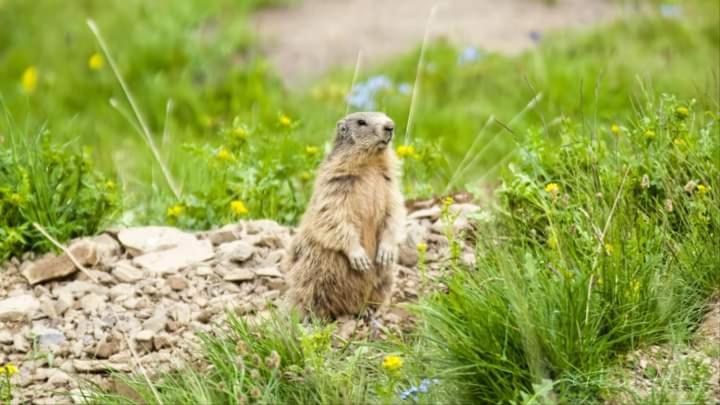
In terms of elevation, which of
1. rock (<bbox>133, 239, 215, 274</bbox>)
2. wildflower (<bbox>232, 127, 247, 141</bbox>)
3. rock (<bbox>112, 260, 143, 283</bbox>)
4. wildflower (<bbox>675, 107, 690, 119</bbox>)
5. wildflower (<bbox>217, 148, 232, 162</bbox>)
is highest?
wildflower (<bbox>675, 107, 690, 119</bbox>)

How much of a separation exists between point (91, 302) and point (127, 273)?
237mm

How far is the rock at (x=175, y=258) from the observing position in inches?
223

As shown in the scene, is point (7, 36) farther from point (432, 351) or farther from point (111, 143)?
point (432, 351)

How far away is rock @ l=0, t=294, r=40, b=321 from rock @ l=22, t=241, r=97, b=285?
17 cm

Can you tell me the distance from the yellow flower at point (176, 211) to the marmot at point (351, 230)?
98 cm

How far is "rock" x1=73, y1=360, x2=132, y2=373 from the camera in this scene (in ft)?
16.4

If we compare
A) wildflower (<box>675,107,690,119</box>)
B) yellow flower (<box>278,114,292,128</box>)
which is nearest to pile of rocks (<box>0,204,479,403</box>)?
yellow flower (<box>278,114,292,128</box>)

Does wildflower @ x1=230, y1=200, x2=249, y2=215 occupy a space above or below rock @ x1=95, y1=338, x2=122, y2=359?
above

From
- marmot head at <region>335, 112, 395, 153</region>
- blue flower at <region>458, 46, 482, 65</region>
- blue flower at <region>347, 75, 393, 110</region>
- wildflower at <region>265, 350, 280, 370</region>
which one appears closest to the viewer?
wildflower at <region>265, 350, 280, 370</region>

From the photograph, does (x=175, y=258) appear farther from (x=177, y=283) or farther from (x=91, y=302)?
(x=91, y=302)

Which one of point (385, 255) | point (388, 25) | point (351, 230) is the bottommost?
point (388, 25)

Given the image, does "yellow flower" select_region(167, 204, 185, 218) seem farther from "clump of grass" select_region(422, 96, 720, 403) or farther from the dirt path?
the dirt path

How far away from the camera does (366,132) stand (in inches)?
212

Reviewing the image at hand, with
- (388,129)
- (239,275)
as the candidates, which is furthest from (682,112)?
(239,275)
